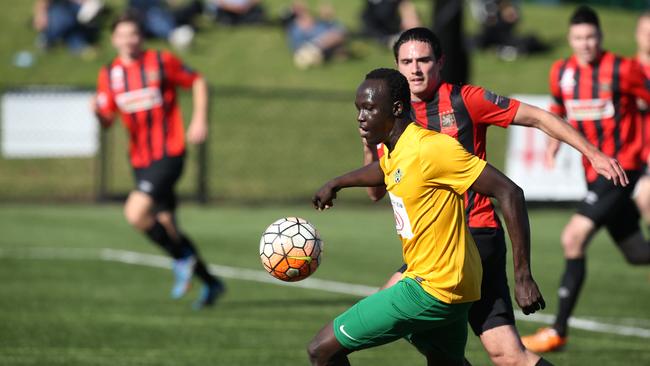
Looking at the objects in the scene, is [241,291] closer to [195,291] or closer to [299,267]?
[195,291]

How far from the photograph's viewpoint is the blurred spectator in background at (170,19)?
2734 centimetres

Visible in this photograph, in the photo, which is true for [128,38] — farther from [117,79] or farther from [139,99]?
Answer: [139,99]

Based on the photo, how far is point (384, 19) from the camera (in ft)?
89.7

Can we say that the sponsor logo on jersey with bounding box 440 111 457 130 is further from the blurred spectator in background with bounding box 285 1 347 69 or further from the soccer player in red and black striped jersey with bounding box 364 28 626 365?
the blurred spectator in background with bounding box 285 1 347 69

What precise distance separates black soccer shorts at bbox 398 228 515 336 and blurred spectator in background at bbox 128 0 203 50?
22311 mm

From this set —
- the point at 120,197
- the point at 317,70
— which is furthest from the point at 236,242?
the point at 317,70

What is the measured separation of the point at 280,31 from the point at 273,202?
11623mm

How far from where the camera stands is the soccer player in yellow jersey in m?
4.92

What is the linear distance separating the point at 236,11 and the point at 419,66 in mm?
24505

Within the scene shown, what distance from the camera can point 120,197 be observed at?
62.5ft

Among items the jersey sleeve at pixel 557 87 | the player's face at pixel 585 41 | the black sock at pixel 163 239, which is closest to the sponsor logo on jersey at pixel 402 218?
the player's face at pixel 585 41

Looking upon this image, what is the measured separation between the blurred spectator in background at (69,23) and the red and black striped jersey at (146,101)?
55.3 ft

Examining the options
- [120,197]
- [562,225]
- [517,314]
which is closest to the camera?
[517,314]

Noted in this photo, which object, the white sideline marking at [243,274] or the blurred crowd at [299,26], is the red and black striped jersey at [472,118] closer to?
the white sideline marking at [243,274]
